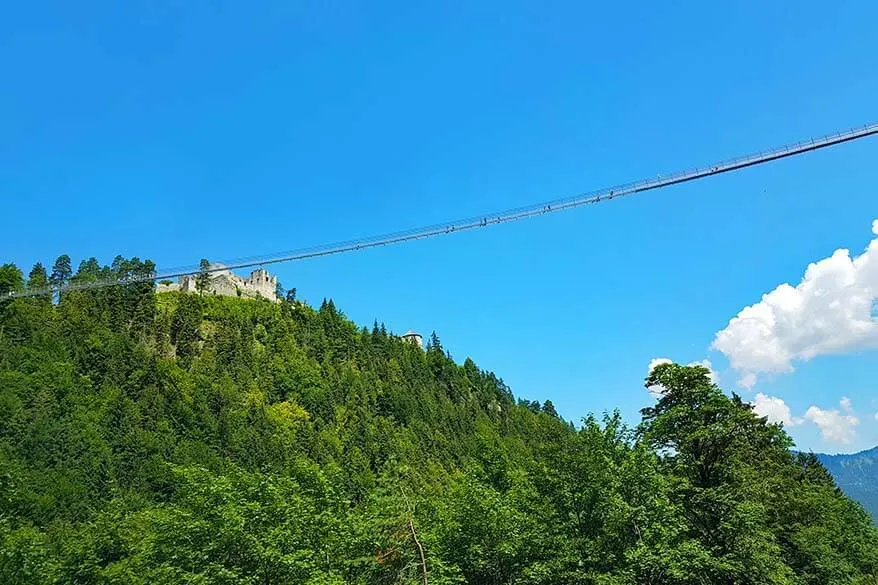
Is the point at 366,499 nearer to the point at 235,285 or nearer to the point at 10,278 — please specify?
the point at 10,278

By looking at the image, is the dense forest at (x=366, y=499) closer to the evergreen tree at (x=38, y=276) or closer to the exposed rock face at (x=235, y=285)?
the evergreen tree at (x=38, y=276)

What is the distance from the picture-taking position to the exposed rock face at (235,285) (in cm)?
12620

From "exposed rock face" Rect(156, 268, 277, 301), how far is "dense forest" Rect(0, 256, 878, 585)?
3901 cm

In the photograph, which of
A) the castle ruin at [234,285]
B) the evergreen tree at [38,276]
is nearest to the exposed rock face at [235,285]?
the castle ruin at [234,285]

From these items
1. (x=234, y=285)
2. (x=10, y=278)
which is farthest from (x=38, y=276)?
(x=234, y=285)

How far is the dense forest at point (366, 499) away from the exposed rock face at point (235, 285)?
3901 centimetres

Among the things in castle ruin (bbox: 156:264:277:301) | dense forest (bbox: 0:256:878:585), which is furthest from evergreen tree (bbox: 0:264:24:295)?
castle ruin (bbox: 156:264:277:301)

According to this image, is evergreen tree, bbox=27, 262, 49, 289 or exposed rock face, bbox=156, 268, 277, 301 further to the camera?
exposed rock face, bbox=156, 268, 277, 301

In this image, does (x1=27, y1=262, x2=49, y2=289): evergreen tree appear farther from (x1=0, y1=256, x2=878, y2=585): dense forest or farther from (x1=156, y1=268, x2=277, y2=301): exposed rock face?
(x1=156, y1=268, x2=277, y2=301): exposed rock face

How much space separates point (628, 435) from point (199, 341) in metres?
94.8

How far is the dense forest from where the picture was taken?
19.8m

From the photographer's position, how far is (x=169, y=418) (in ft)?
265

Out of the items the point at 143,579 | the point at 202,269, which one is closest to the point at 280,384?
the point at 202,269

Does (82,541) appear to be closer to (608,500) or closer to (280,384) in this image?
(608,500)
